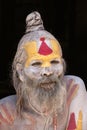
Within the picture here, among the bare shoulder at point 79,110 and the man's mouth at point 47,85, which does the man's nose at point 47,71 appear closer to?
the man's mouth at point 47,85

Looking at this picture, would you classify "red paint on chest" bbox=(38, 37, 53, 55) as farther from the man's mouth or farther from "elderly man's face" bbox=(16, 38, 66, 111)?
the man's mouth

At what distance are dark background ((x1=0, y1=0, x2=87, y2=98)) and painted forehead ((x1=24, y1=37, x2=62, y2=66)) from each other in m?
2.04

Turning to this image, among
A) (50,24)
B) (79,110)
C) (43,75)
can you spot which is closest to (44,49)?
(43,75)

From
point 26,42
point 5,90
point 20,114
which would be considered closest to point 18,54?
point 26,42

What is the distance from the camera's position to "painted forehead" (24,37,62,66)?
2.92m

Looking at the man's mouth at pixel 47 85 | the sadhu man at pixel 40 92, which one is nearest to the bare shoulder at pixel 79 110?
the sadhu man at pixel 40 92

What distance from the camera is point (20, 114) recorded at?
299 centimetres

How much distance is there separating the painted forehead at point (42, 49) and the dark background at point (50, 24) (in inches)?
80.3

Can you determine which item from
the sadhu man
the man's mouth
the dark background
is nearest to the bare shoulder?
the sadhu man

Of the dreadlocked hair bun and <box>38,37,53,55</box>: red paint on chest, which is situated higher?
the dreadlocked hair bun

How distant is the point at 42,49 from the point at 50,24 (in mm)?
2100

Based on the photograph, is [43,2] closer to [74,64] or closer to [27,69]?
[74,64]

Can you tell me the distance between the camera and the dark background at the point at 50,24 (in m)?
5.01

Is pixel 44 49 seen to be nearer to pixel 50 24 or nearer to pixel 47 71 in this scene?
pixel 47 71
